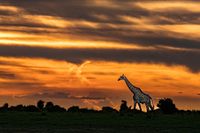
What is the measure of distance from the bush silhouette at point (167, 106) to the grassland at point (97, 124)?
12.5 metres

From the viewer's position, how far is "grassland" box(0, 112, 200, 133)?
40.3 m

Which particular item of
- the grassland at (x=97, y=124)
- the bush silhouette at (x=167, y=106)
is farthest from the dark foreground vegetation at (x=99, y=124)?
the bush silhouette at (x=167, y=106)

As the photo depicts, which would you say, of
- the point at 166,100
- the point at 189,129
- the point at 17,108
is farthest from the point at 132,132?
the point at 17,108

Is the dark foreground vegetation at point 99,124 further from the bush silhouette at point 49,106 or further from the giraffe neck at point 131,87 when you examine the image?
the bush silhouette at point 49,106

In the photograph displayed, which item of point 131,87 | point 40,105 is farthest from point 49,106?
point 131,87

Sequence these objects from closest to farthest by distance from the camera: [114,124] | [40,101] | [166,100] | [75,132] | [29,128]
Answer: [75,132]
[29,128]
[114,124]
[166,100]
[40,101]

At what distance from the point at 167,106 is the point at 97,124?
22.7 meters

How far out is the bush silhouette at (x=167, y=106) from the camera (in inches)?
2606

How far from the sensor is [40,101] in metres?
72.7

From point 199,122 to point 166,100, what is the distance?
64.8 ft

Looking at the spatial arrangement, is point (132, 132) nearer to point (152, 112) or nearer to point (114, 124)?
point (114, 124)

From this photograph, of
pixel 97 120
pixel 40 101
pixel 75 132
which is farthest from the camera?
pixel 40 101

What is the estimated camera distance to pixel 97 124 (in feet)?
149

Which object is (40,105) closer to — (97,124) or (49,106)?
(49,106)
